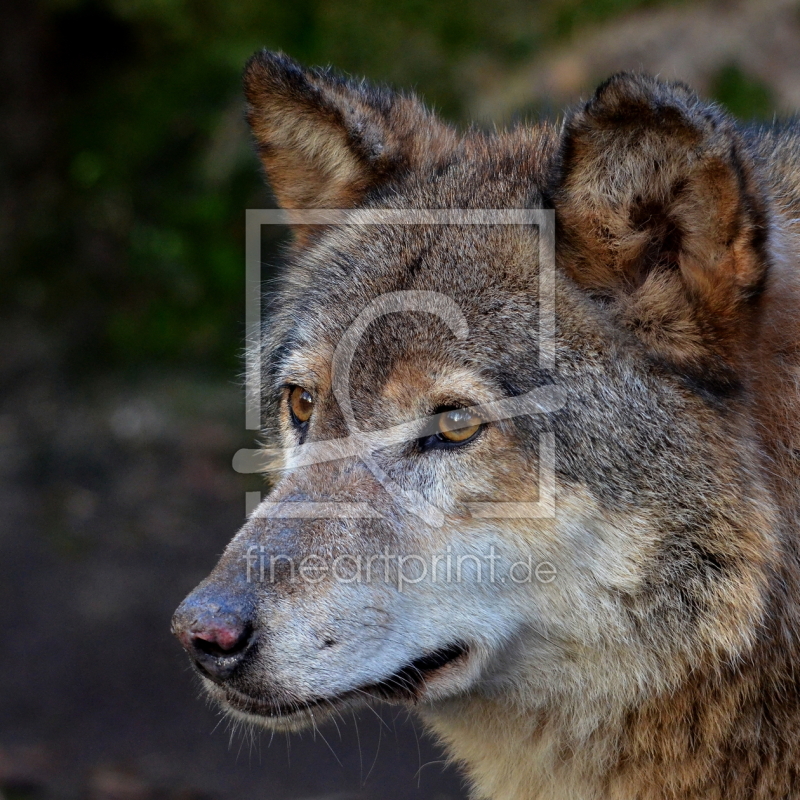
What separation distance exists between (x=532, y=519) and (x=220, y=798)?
3411 mm

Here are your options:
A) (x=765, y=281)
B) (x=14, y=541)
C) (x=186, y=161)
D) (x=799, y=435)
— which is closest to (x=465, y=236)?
(x=765, y=281)

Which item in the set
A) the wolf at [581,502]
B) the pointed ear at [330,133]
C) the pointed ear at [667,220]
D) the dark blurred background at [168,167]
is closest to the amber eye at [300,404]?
the wolf at [581,502]

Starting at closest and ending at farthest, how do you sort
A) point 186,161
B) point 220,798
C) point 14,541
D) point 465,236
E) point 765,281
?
point 765,281
point 465,236
point 220,798
point 14,541
point 186,161

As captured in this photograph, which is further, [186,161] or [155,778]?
[186,161]

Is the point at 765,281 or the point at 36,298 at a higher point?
the point at 36,298

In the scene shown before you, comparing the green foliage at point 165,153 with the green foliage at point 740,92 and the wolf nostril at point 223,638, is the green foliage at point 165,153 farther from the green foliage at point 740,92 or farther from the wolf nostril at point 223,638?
the wolf nostril at point 223,638

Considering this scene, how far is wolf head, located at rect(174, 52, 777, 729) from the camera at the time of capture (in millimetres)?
2688

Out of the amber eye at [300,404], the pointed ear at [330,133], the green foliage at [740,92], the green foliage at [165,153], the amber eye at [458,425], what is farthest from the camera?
the green foliage at [165,153]

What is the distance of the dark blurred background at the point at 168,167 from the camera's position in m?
8.26

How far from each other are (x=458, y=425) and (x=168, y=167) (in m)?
6.75

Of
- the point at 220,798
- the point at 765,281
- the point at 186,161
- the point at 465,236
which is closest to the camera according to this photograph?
the point at 765,281

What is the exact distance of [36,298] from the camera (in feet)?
29.8

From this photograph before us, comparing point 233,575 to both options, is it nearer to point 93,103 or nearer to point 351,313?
point 351,313

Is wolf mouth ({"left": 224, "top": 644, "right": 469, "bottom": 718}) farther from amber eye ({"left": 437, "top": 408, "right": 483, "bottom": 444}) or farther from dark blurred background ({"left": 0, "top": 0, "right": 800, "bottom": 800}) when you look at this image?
dark blurred background ({"left": 0, "top": 0, "right": 800, "bottom": 800})
